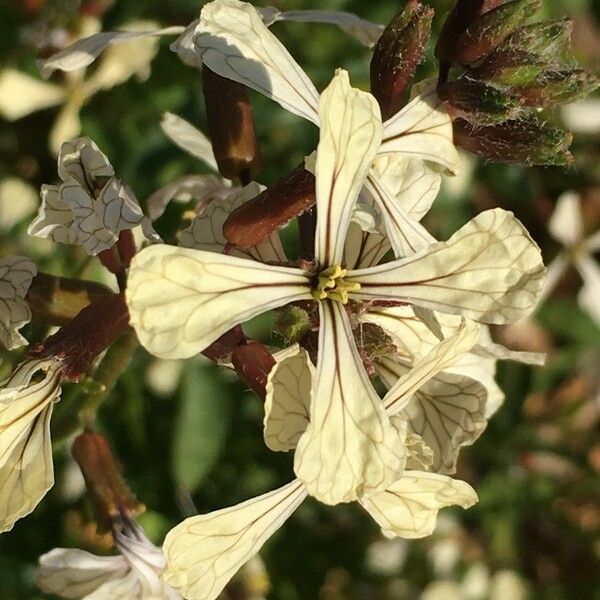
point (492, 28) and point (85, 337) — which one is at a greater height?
point (492, 28)

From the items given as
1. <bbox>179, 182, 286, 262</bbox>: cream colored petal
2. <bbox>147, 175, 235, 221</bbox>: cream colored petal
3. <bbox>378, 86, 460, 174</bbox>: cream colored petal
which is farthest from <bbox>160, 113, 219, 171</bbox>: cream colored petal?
<bbox>378, 86, 460, 174</bbox>: cream colored petal

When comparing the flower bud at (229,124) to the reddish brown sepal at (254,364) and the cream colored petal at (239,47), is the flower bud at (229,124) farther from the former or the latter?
the reddish brown sepal at (254,364)

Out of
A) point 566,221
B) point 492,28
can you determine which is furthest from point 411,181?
point 566,221

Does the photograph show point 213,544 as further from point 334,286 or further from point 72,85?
point 72,85

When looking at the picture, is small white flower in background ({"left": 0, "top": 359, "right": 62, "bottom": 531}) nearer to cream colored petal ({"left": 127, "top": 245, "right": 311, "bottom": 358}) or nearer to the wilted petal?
cream colored petal ({"left": 127, "top": 245, "right": 311, "bottom": 358})

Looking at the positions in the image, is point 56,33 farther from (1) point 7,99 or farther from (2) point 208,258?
(2) point 208,258

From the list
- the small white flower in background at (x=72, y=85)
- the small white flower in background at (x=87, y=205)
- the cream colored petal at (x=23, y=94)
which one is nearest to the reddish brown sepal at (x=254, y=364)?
the small white flower in background at (x=87, y=205)

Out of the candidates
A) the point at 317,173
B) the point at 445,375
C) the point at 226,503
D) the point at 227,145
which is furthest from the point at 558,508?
the point at 317,173
